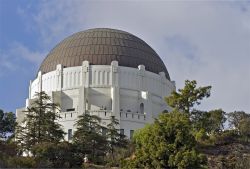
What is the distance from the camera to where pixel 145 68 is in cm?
6831

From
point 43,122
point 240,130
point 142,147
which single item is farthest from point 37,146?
point 240,130

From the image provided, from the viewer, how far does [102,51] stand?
222ft

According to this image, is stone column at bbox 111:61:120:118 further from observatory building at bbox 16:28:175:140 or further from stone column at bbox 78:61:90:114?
stone column at bbox 78:61:90:114

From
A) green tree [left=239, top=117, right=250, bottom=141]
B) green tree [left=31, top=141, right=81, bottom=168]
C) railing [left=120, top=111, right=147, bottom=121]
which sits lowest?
green tree [left=31, top=141, right=81, bottom=168]

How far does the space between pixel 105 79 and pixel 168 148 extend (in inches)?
1270

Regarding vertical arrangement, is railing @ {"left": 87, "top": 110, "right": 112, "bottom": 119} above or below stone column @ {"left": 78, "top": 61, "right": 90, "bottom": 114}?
below

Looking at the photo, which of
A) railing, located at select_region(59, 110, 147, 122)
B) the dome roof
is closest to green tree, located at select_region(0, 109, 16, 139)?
railing, located at select_region(59, 110, 147, 122)

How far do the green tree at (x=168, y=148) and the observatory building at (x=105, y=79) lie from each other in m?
26.7

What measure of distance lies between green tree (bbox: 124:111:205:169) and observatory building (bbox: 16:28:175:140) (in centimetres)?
2670

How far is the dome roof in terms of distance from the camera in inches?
2650

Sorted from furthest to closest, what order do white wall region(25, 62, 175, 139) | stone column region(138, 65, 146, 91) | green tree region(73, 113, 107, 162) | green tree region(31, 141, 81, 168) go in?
1. stone column region(138, 65, 146, 91)
2. white wall region(25, 62, 175, 139)
3. green tree region(73, 113, 107, 162)
4. green tree region(31, 141, 81, 168)

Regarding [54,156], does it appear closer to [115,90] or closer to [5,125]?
[5,125]

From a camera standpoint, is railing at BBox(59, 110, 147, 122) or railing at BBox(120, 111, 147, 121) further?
railing at BBox(120, 111, 147, 121)

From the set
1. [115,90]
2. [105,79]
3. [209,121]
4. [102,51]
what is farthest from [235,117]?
[102,51]
